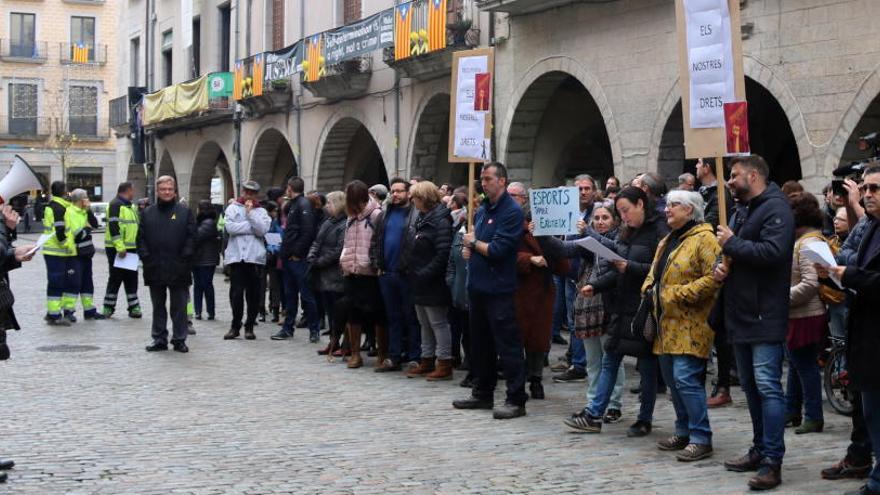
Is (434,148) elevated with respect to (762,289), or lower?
elevated

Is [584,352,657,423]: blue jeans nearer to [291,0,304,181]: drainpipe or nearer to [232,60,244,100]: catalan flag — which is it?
[291,0,304,181]: drainpipe

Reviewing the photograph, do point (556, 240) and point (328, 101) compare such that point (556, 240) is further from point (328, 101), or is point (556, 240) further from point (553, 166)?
point (328, 101)

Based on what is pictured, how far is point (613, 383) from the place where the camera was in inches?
357

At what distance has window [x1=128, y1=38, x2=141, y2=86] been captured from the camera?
Result: 42500 millimetres

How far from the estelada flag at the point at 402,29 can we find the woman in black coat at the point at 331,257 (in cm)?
867

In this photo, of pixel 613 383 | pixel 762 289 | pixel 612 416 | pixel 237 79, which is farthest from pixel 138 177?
pixel 762 289

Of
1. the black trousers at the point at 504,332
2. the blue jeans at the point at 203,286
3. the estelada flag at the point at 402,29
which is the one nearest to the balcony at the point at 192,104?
the estelada flag at the point at 402,29

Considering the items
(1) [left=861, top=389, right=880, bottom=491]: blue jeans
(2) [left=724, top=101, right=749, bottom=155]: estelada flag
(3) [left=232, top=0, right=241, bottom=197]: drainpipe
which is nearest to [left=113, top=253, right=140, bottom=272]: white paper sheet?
(2) [left=724, top=101, right=749, bottom=155]: estelada flag

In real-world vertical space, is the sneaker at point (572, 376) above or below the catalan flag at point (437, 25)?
below

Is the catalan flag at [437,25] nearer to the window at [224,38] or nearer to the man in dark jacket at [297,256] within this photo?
the man in dark jacket at [297,256]

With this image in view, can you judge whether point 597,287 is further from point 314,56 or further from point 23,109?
point 23,109

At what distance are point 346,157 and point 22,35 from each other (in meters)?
42.3

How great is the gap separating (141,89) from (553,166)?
21.9 metres

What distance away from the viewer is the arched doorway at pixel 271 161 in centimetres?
3244
